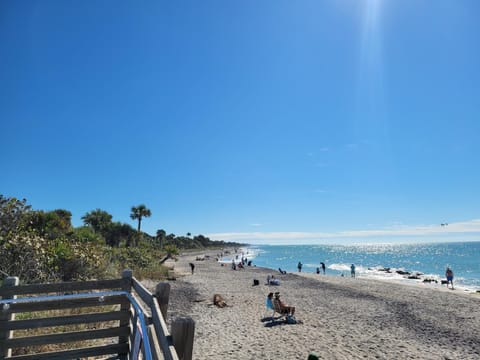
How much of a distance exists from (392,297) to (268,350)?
610 inches

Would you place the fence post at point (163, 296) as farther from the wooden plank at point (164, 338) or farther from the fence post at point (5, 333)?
the fence post at point (5, 333)

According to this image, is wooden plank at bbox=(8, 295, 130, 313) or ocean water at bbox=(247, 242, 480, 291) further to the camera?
ocean water at bbox=(247, 242, 480, 291)

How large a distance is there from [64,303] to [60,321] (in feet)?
0.84

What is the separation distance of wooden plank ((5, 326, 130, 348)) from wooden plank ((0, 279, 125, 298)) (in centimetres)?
65

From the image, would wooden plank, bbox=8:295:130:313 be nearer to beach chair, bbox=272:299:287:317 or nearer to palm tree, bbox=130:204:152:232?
beach chair, bbox=272:299:287:317

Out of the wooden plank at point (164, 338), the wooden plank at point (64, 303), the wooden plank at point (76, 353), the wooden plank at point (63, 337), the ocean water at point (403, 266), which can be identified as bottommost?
the ocean water at point (403, 266)

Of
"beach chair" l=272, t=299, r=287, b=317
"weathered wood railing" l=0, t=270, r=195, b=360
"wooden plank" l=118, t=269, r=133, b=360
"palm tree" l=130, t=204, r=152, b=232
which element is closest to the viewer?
"weathered wood railing" l=0, t=270, r=195, b=360

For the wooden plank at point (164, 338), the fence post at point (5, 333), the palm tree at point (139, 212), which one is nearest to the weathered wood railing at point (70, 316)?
the fence post at point (5, 333)

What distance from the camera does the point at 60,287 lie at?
4.71 m

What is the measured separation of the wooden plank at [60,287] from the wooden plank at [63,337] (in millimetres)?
648

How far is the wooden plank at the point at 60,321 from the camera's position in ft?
14.0

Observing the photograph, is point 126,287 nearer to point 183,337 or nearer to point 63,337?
point 63,337

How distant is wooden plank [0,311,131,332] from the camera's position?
168 inches

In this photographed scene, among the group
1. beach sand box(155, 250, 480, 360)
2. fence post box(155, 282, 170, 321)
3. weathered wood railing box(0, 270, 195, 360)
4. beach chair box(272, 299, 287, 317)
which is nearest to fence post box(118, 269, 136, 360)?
weathered wood railing box(0, 270, 195, 360)
